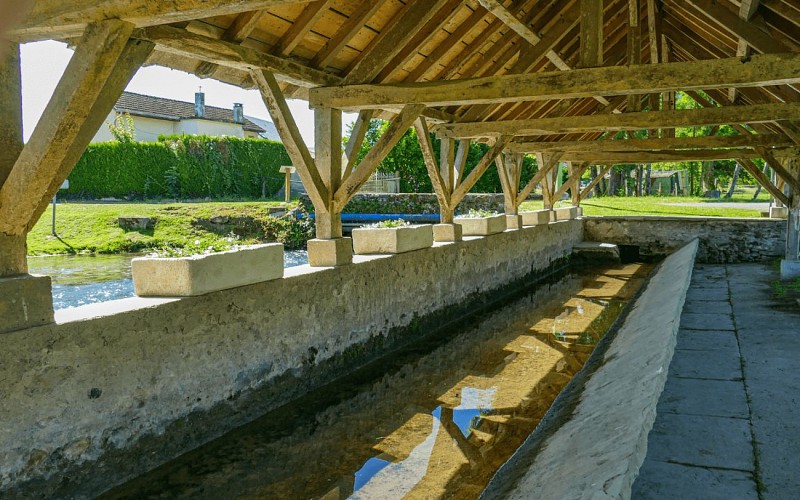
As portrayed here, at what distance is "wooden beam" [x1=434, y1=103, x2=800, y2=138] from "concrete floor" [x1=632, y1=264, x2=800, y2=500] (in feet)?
8.13

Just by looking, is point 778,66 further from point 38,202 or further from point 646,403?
point 38,202

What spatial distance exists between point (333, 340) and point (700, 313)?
3.85 meters

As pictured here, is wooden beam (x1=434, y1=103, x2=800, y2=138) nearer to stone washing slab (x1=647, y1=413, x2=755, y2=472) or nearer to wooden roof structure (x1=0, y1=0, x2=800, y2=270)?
wooden roof structure (x1=0, y1=0, x2=800, y2=270)

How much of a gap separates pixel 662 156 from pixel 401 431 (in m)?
10.9

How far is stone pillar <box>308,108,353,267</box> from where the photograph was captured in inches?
230

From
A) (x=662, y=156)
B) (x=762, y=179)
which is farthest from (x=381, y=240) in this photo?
(x=762, y=179)

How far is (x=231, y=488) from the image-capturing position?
3604 millimetres

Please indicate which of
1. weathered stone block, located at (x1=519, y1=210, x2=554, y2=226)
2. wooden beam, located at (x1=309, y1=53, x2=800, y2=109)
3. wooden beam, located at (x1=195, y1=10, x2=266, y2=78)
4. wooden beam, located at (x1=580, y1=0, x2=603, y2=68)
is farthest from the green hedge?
wooden beam, located at (x1=580, y1=0, x2=603, y2=68)

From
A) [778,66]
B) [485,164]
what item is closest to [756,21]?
[778,66]

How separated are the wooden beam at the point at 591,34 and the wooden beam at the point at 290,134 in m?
2.49

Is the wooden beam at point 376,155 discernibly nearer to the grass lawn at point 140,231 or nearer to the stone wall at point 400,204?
the grass lawn at point 140,231

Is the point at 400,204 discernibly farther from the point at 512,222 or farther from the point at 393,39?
the point at 393,39

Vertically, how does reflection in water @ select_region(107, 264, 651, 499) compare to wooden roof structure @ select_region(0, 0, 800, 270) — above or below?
below

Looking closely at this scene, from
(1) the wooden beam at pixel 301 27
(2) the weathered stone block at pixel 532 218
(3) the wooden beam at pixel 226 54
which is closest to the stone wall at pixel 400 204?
(2) the weathered stone block at pixel 532 218
